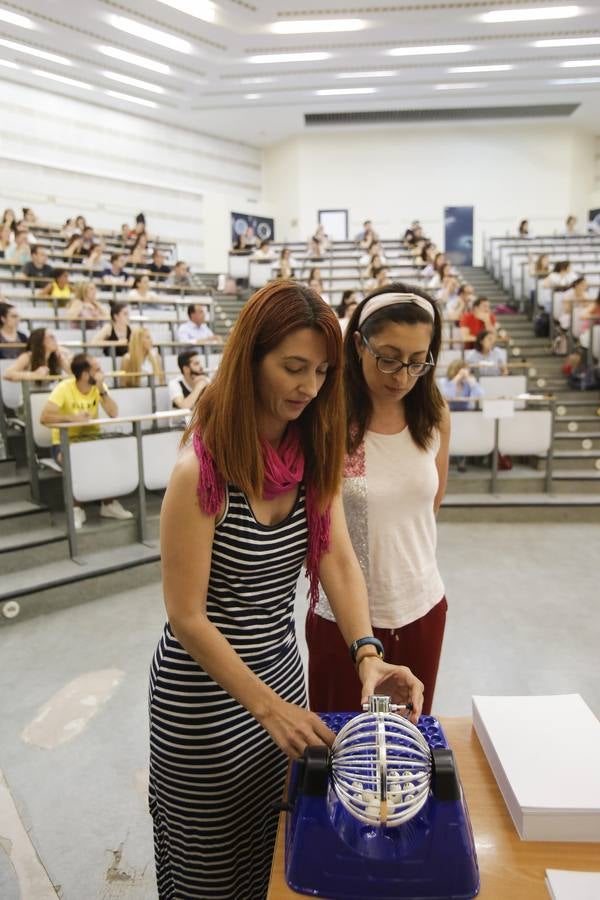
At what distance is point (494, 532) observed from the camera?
13.8 ft

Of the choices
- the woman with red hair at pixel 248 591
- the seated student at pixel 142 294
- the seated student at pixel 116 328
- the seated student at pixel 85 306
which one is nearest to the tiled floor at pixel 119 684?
the woman with red hair at pixel 248 591

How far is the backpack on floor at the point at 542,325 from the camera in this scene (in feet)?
24.2

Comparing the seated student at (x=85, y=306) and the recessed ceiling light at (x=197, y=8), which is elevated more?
the recessed ceiling light at (x=197, y=8)

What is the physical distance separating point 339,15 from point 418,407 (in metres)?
10.2

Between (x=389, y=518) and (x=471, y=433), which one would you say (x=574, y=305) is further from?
(x=389, y=518)

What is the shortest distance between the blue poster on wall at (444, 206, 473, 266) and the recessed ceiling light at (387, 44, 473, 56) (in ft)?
16.1

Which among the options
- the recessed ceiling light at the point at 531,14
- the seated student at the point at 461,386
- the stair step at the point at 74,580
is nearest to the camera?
the stair step at the point at 74,580

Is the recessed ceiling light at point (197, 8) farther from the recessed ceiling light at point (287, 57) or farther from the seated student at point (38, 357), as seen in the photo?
the seated student at point (38, 357)

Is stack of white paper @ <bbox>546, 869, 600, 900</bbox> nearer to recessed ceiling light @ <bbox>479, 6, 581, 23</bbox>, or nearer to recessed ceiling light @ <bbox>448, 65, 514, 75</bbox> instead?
recessed ceiling light @ <bbox>479, 6, 581, 23</bbox>

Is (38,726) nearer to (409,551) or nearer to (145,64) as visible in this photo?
(409,551)

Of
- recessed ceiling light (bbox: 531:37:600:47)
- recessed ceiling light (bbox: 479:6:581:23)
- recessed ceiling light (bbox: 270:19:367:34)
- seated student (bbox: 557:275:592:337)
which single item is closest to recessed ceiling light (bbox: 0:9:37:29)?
recessed ceiling light (bbox: 270:19:367:34)

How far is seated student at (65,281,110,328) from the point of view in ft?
19.5

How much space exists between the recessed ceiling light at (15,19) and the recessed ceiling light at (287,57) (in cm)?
337

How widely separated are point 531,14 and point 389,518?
10.9 meters
